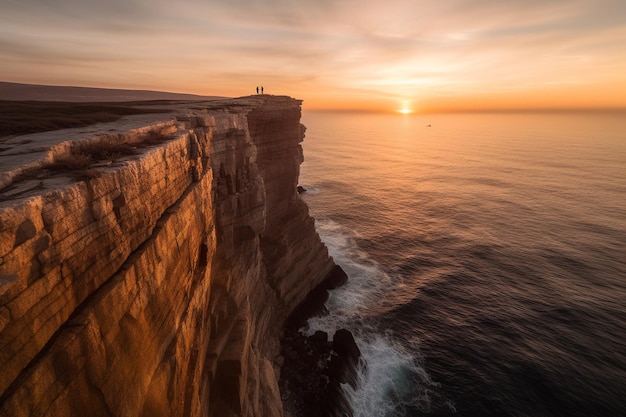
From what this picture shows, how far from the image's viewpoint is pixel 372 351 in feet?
91.7

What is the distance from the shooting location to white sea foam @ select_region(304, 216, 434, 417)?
2341 centimetres

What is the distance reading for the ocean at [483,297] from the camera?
23.6 metres

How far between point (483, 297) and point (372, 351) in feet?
46.7

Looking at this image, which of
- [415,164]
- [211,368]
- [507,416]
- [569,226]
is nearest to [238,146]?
[211,368]

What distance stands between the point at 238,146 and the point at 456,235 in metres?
38.6

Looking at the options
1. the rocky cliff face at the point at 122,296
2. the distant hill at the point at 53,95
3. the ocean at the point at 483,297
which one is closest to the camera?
the rocky cliff face at the point at 122,296

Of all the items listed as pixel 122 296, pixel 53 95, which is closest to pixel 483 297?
pixel 122 296

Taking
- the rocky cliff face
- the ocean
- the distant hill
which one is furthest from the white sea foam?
the distant hill

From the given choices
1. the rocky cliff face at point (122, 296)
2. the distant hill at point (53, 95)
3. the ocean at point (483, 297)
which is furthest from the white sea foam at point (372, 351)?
the distant hill at point (53, 95)

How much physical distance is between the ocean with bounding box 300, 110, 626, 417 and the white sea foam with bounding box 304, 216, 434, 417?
0.35 ft

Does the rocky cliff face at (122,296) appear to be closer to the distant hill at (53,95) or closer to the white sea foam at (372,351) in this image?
the white sea foam at (372,351)

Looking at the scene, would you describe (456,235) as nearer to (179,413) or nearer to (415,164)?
(179,413)

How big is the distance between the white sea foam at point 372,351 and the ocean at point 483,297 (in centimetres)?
11

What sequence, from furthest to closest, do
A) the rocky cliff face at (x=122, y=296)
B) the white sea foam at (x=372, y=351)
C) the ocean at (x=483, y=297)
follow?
the ocean at (x=483, y=297)
the white sea foam at (x=372, y=351)
the rocky cliff face at (x=122, y=296)
